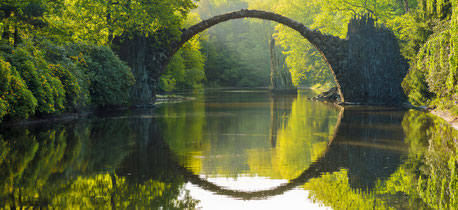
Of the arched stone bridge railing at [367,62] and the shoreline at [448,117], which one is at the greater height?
the arched stone bridge railing at [367,62]

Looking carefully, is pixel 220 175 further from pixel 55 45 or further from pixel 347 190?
pixel 55 45

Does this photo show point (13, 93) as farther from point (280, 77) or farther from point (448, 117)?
point (280, 77)

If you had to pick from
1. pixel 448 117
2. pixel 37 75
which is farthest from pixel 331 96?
pixel 37 75

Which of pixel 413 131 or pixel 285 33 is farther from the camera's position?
pixel 285 33

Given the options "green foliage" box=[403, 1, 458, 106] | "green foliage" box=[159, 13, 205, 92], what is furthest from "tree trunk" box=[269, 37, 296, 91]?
"green foliage" box=[403, 1, 458, 106]

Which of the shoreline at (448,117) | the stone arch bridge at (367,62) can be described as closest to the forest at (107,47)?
the shoreline at (448,117)

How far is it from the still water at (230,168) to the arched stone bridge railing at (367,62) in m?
14.4

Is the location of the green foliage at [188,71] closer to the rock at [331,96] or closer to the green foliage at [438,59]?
the rock at [331,96]

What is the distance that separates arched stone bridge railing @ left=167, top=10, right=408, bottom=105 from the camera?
30500 mm

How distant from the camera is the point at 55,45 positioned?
20625 mm

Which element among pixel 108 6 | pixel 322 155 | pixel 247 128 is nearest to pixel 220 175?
pixel 322 155

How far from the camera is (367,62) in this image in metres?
30.8

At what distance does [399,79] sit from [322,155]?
71.1 feet

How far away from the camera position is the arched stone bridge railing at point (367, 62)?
30500mm
